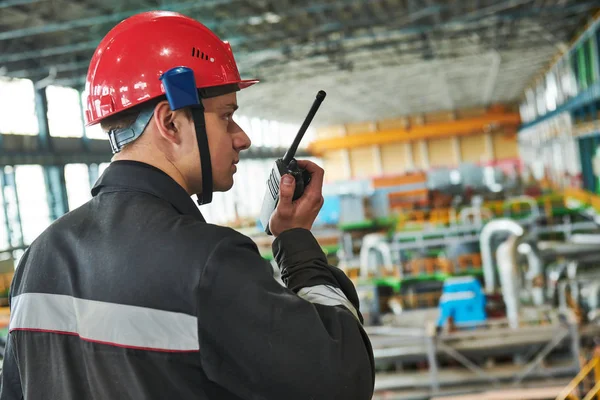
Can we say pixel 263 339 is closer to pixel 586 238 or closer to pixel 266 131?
pixel 586 238

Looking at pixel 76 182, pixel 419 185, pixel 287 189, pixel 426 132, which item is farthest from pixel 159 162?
pixel 426 132

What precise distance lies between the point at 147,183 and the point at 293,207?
41 centimetres

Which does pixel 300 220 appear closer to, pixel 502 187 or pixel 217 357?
pixel 217 357

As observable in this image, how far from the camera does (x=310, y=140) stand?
4700 cm

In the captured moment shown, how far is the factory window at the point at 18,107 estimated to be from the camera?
654 inches

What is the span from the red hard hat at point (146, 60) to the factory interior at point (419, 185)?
22.7ft

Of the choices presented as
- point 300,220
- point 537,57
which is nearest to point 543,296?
point 300,220

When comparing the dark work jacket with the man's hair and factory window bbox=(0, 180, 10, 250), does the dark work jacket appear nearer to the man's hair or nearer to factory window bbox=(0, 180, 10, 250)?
the man's hair

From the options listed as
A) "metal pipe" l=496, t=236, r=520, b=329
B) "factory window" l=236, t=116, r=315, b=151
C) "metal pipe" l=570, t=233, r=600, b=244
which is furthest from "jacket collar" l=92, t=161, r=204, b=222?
"factory window" l=236, t=116, r=315, b=151

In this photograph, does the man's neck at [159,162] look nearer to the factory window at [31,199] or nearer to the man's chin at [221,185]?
the man's chin at [221,185]

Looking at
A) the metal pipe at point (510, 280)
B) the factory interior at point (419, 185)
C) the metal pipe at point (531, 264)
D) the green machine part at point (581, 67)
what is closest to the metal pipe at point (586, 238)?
the factory interior at point (419, 185)

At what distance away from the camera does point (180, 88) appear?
153 centimetres

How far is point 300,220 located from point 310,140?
149 feet

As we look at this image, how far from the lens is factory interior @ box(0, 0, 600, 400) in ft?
34.8
